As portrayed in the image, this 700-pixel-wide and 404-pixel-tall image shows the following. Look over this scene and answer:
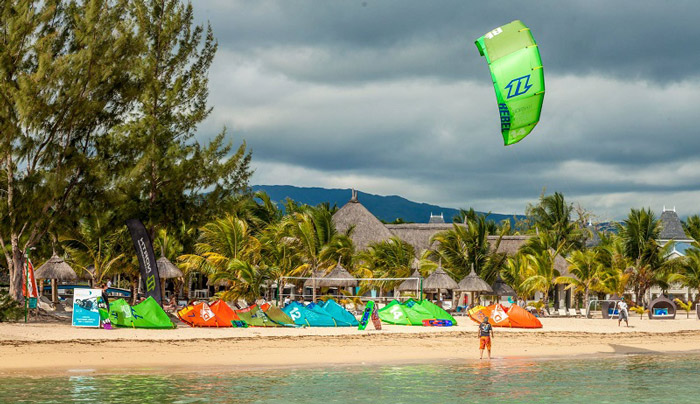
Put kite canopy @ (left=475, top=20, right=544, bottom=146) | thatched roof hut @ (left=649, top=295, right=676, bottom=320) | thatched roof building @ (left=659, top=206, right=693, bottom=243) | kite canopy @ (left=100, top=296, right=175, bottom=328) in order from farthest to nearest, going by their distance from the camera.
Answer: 1. thatched roof building @ (left=659, top=206, right=693, bottom=243)
2. thatched roof hut @ (left=649, top=295, right=676, bottom=320)
3. kite canopy @ (left=100, top=296, right=175, bottom=328)
4. kite canopy @ (left=475, top=20, right=544, bottom=146)

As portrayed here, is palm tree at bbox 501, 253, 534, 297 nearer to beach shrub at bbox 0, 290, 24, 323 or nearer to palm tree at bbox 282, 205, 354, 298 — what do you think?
palm tree at bbox 282, 205, 354, 298

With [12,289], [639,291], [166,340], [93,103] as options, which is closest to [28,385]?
[166,340]

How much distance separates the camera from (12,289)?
24188 mm

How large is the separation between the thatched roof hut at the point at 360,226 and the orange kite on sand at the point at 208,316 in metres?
16.1

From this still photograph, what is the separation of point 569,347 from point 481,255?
43.5ft

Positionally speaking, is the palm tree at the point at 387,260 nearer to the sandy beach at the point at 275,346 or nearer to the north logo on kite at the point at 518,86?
the sandy beach at the point at 275,346

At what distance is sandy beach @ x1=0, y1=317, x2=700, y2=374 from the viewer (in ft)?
62.7

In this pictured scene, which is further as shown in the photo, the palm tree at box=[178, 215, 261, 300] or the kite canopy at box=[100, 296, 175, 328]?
the palm tree at box=[178, 215, 261, 300]

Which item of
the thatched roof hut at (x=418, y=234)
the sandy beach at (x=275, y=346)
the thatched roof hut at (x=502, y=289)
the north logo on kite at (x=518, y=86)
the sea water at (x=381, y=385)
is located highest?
the north logo on kite at (x=518, y=86)

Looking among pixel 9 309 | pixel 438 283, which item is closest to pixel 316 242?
pixel 438 283

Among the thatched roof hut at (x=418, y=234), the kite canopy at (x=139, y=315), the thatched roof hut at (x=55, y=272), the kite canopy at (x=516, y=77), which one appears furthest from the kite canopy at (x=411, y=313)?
the thatched roof hut at (x=418, y=234)

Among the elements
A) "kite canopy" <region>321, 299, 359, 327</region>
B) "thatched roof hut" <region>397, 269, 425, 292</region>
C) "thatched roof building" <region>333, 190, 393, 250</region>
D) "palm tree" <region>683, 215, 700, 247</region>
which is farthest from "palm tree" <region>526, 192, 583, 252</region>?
"kite canopy" <region>321, 299, 359, 327</region>

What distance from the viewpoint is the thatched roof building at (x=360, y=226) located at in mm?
41438

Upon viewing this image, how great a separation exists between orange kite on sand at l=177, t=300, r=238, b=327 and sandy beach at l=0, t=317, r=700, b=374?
1.31 feet
